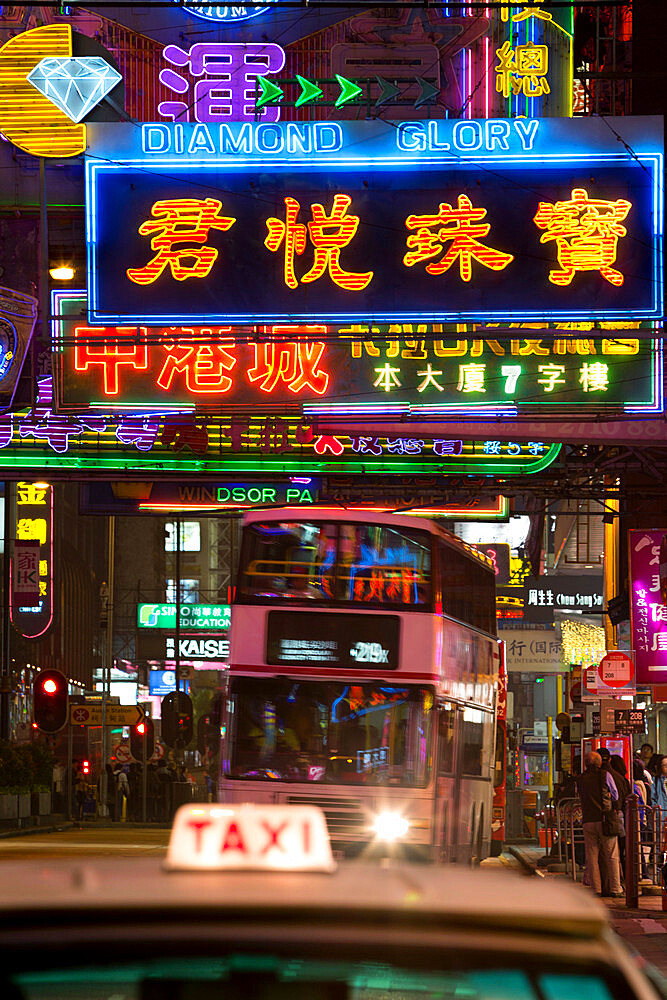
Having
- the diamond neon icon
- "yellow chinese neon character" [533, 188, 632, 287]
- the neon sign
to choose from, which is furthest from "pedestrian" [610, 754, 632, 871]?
the neon sign

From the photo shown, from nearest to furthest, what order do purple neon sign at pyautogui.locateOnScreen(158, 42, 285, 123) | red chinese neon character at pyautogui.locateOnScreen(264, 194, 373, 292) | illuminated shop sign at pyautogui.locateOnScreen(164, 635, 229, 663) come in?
red chinese neon character at pyautogui.locateOnScreen(264, 194, 373, 292), purple neon sign at pyautogui.locateOnScreen(158, 42, 285, 123), illuminated shop sign at pyautogui.locateOnScreen(164, 635, 229, 663)

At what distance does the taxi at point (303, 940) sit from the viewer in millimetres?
2121

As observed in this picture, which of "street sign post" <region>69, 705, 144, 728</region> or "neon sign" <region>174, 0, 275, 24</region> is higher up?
"neon sign" <region>174, 0, 275, 24</region>

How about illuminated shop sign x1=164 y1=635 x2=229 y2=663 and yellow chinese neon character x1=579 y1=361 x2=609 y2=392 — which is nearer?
yellow chinese neon character x1=579 y1=361 x2=609 y2=392

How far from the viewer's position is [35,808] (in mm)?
40969

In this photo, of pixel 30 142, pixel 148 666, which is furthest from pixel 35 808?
pixel 148 666

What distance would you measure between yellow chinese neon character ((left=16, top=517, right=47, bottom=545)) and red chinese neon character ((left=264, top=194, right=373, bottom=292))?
1402 centimetres

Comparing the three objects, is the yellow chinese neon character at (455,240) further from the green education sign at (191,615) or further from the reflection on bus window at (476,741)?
the green education sign at (191,615)

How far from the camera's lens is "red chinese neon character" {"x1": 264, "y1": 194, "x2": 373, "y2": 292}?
2070cm

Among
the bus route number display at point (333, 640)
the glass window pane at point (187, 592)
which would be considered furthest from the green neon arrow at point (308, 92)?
the glass window pane at point (187, 592)

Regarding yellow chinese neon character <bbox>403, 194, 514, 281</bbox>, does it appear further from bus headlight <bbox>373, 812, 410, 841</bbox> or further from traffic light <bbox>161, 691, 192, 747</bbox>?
traffic light <bbox>161, 691, 192, 747</bbox>

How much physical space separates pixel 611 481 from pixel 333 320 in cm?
1374

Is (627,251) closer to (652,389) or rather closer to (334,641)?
(652,389)

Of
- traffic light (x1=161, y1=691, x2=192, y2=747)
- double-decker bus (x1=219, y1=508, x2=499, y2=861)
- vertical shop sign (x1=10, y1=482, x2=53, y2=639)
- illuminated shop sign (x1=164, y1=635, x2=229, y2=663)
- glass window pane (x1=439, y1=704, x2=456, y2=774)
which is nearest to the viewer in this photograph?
double-decker bus (x1=219, y1=508, x2=499, y2=861)
